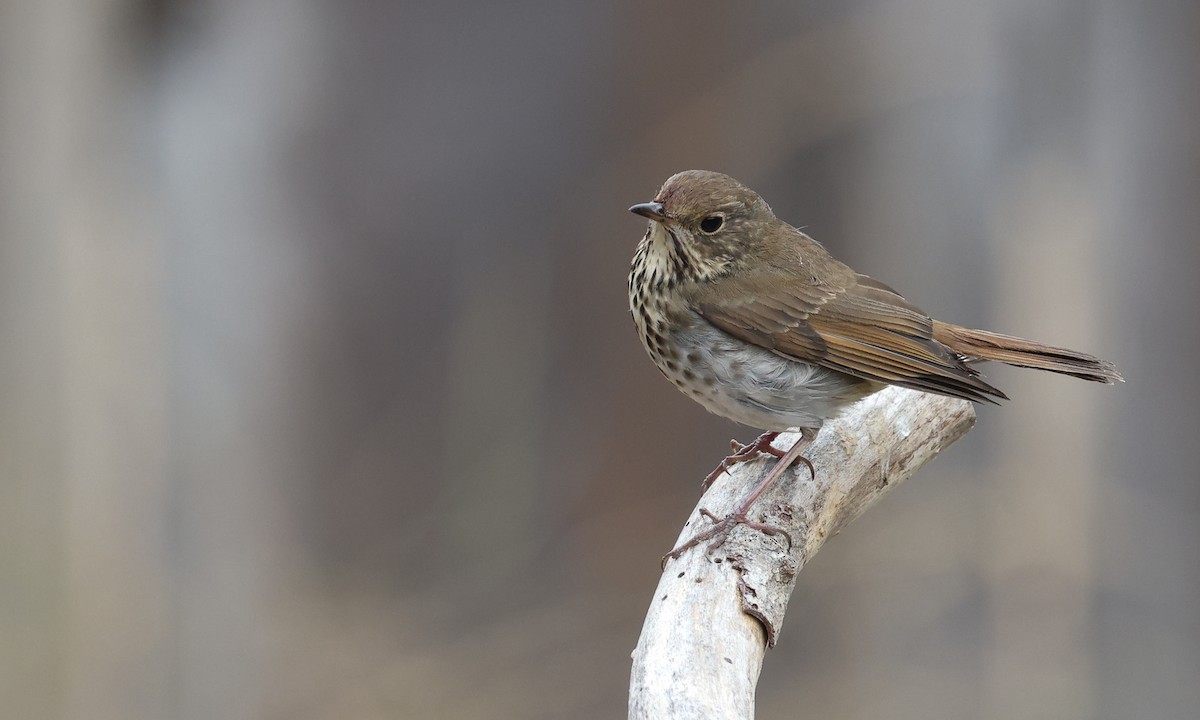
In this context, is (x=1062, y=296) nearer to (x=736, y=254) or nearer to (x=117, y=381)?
(x=736, y=254)

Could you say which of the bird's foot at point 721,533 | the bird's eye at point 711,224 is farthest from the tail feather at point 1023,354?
the bird's foot at point 721,533

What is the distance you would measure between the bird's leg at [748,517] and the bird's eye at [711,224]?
Answer: 663mm

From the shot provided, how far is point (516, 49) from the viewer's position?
222 inches

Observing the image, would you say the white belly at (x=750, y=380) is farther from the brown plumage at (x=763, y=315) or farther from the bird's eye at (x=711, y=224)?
the bird's eye at (x=711, y=224)

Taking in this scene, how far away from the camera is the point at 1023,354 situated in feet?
13.5

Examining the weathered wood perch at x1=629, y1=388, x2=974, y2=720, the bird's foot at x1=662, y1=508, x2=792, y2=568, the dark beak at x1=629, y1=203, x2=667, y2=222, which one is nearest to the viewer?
the weathered wood perch at x1=629, y1=388, x2=974, y2=720

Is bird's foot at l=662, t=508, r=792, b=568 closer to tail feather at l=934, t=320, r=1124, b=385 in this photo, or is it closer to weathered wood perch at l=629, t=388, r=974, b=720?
weathered wood perch at l=629, t=388, r=974, b=720

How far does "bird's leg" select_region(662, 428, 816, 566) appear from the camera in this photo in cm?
364

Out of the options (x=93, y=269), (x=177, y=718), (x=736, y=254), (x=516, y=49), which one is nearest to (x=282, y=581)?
(x=177, y=718)

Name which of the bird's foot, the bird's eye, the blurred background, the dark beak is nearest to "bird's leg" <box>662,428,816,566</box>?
the bird's foot

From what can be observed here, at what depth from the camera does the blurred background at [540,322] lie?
5.77 meters

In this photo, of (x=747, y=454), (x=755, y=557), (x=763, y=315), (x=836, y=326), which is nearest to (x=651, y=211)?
(x=763, y=315)

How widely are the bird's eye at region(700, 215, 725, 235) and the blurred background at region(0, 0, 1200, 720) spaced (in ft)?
5.19

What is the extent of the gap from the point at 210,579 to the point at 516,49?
2897 millimetres
